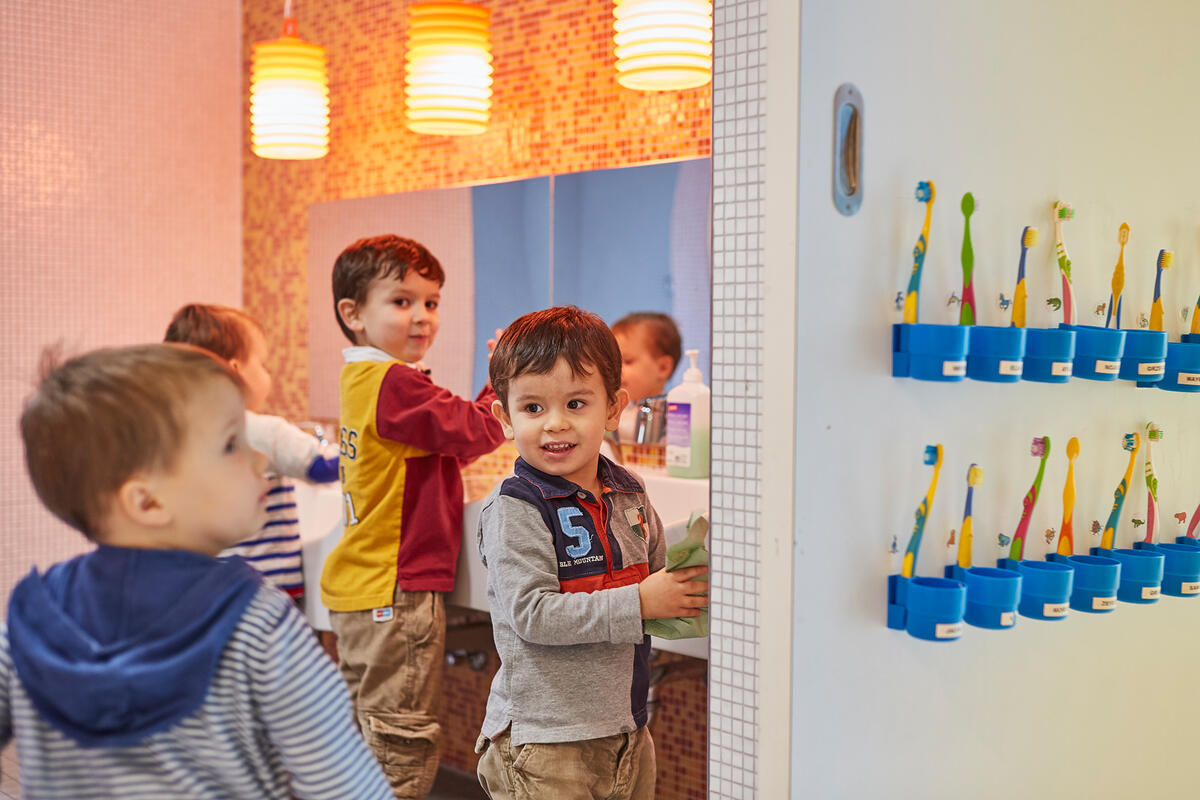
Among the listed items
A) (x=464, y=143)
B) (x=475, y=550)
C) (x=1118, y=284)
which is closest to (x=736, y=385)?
(x=1118, y=284)

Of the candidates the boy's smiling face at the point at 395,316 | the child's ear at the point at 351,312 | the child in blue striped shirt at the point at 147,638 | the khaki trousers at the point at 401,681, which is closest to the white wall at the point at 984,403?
the child in blue striped shirt at the point at 147,638

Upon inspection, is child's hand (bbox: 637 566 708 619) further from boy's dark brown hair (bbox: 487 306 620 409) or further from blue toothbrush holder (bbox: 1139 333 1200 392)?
blue toothbrush holder (bbox: 1139 333 1200 392)

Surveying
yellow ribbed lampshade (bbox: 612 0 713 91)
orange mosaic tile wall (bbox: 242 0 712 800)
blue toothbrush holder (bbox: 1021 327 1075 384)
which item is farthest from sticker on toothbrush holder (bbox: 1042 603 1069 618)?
yellow ribbed lampshade (bbox: 612 0 713 91)

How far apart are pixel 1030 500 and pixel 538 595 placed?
0.78 meters

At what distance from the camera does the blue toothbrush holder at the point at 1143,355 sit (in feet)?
5.72

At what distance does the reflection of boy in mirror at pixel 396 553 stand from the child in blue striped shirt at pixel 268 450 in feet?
0.92

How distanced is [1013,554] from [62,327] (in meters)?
2.86

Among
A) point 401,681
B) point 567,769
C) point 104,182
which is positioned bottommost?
point 401,681

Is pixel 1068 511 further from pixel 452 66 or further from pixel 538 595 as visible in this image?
pixel 452 66

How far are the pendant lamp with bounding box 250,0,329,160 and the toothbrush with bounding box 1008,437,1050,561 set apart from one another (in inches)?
81.2

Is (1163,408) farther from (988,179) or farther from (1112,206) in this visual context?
(988,179)

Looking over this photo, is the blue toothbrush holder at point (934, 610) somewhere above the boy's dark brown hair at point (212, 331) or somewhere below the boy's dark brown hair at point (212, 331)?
below

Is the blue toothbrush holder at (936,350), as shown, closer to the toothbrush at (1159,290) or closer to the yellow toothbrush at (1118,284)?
the yellow toothbrush at (1118,284)

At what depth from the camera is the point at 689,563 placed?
1497 millimetres
